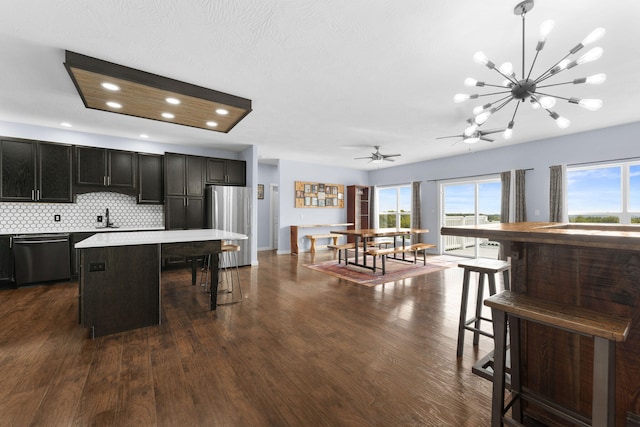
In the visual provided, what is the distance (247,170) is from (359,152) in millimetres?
2749

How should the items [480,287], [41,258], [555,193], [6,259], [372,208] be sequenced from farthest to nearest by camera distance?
[372,208], [555,193], [41,258], [6,259], [480,287]

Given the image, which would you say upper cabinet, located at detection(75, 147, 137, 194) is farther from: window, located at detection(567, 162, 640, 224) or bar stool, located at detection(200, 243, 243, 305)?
window, located at detection(567, 162, 640, 224)

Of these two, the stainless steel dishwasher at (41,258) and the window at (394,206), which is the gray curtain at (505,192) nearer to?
the window at (394,206)

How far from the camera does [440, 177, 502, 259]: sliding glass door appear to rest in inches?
255

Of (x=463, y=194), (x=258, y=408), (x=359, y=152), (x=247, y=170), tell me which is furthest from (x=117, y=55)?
(x=463, y=194)

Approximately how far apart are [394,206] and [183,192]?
6.32 meters

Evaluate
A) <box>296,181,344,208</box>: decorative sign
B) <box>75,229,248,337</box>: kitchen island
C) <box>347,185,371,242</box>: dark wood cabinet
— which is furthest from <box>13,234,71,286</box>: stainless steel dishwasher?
<box>347,185,371,242</box>: dark wood cabinet

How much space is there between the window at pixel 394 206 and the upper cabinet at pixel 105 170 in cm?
702

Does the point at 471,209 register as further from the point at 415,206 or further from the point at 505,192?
the point at 415,206

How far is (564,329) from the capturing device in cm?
106

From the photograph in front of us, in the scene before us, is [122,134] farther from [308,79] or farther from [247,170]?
[308,79]

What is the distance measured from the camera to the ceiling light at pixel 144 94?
8.37 ft

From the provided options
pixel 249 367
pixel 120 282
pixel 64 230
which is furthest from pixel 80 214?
pixel 249 367

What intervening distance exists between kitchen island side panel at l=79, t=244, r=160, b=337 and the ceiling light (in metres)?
1.70
